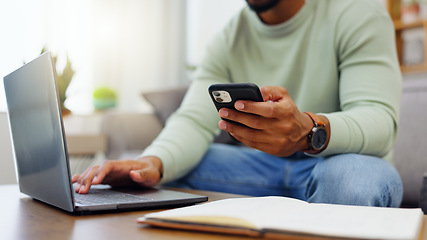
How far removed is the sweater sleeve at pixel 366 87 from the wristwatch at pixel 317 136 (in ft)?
0.08

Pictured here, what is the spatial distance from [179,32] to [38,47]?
1.17 metres

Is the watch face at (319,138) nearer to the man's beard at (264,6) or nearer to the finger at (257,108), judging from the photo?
the finger at (257,108)

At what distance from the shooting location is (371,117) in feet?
2.75

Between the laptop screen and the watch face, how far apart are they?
42 centimetres

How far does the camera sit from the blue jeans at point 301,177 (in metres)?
0.73

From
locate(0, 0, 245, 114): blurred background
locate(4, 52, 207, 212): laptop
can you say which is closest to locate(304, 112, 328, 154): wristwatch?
locate(4, 52, 207, 212): laptop

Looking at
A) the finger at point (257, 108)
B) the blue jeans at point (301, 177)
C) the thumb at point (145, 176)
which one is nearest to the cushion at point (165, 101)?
the blue jeans at point (301, 177)

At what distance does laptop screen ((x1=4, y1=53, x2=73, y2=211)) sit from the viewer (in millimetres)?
519

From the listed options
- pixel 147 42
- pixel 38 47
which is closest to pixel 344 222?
pixel 38 47

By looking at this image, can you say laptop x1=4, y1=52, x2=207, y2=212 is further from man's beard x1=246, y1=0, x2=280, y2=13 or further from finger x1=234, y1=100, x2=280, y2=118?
man's beard x1=246, y1=0, x2=280, y2=13

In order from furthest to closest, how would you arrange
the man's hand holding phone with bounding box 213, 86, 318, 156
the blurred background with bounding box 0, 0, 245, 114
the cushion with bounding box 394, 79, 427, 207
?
the blurred background with bounding box 0, 0, 245, 114
the cushion with bounding box 394, 79, 427, 207
the man's hand holding phone with bounding box 213, 86, 318, 156

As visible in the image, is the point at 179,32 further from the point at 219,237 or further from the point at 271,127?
the point at 219,237

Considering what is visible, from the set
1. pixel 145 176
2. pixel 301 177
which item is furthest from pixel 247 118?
pixel 301 177

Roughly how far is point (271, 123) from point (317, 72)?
437 millimetres
